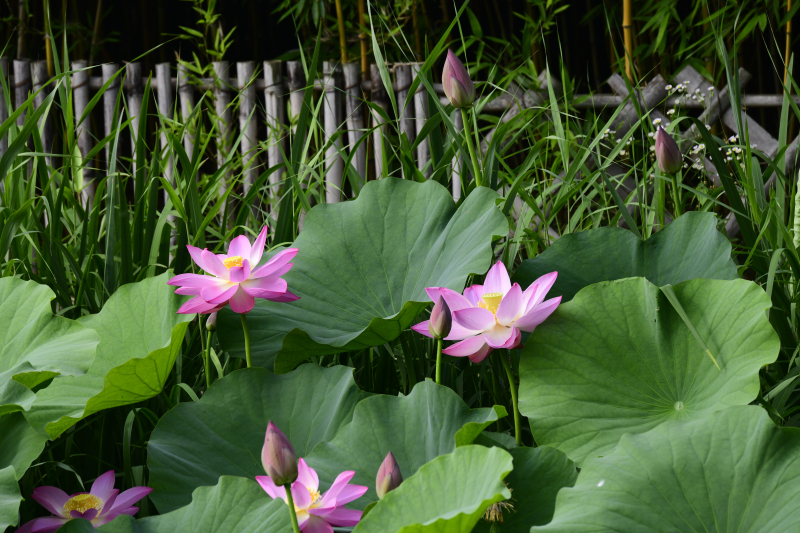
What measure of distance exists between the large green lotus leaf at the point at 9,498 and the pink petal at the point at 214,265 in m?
0.25

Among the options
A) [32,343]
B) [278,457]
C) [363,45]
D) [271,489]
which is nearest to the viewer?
[278,457]

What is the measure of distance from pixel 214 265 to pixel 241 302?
0.05 meters

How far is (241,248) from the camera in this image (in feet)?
2.47

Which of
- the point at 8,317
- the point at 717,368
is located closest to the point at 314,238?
the point at 8,317

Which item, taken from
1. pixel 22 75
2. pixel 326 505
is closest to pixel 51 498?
pixel 326 505

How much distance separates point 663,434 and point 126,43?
4259 millimetres

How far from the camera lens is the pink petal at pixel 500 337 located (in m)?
0.61

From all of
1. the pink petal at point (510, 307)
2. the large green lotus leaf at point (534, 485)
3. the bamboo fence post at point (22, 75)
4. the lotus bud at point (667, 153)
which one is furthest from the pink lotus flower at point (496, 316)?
the bamboo fence post at point (22, 75)

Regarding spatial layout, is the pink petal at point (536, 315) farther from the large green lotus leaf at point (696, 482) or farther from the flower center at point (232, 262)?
the flower center at point (232, 262)

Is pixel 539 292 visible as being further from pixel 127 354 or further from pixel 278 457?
pixel 127 354

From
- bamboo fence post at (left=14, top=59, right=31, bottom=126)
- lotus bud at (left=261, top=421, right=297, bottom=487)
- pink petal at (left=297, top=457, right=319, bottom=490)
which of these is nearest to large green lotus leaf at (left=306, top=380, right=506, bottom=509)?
pink petal at (left=297, top=457, right=319, bottom=490)

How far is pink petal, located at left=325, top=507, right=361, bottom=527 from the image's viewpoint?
0.51 m

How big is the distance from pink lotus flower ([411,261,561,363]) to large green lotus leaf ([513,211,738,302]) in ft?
0.48

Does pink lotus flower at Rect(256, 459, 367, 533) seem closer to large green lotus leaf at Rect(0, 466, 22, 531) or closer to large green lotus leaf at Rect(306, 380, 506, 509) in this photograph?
large green lotus leaf at Rect(306, 380, 506, 509)
